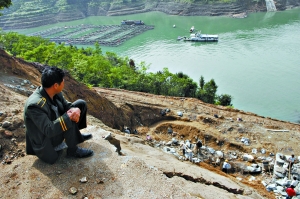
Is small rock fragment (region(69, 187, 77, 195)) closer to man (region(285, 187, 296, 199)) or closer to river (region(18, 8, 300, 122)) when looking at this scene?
man (region(285, 187, 296, 199))

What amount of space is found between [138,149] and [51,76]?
4.11 metres

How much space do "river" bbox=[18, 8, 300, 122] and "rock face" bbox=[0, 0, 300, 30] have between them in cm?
237

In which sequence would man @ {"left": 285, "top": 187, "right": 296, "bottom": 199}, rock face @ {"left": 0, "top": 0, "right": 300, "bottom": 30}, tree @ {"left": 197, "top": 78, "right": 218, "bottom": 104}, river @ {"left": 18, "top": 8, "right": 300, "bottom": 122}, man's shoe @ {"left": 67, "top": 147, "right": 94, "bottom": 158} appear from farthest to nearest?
1. rock face @ {"left": 0, "top": 0, "right": 300, "bottom": 30}
2. river @ {"left": 18, "top": 8, "right": 300, "bottom": 122}
3. tree @ {"left": 197, "top": 78, "right": 218, "bottom": 104}
4. man @ {"left": 285, "top": 187, "right": 296, "bottom": 199}
5. man's shoe @ {"left": 67, "top": 147, "right": 94, "bottom": 158}

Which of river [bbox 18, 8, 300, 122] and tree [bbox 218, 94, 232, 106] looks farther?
river [bbox 18, 8, 300, 122]

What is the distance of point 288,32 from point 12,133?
40.7 m

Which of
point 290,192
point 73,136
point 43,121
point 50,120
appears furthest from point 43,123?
point 290,192

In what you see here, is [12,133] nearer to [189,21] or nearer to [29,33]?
[189,21]

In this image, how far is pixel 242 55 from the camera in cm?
3133

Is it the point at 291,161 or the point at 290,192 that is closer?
the point at 290,192

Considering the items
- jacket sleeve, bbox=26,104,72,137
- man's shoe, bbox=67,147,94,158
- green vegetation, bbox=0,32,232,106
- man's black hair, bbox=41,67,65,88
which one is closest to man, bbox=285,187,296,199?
man's shoe, bbox=67,147,94,158

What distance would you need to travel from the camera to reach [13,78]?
9938mm

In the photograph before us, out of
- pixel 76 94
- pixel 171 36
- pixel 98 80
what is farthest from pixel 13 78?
pixel 171 36

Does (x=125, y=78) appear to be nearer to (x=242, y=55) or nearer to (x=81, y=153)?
(x=242, y=55)

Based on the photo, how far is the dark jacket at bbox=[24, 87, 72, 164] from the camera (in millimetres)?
3807
